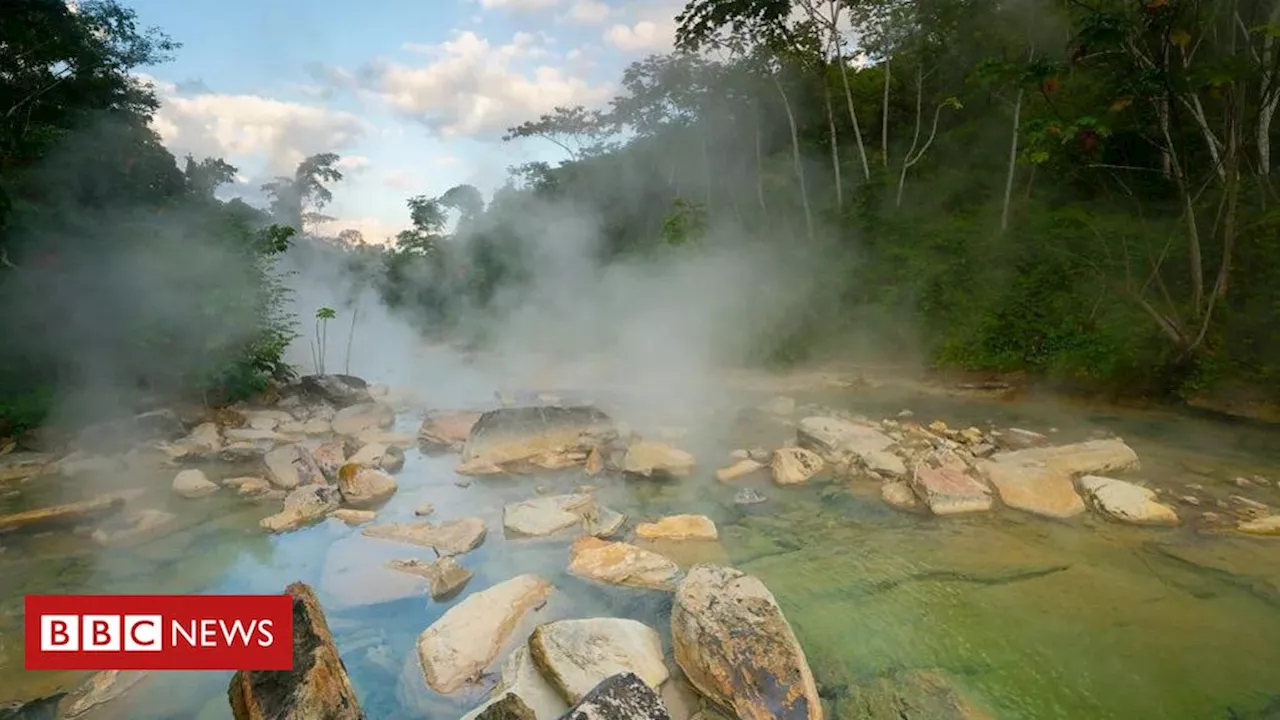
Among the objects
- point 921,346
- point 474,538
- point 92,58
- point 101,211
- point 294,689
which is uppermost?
point 92,58

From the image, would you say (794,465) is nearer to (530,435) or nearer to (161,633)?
Result: (530,435)

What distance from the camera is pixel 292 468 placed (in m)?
5.87

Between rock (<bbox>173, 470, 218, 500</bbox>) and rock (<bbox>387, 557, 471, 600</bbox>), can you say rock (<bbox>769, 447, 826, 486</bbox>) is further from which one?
rock (<bbox>173, 470, 218, 500</bbox>)

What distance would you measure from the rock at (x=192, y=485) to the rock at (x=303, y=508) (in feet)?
3.09

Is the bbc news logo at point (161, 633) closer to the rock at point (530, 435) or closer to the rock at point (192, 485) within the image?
the rock at point (192, 485)

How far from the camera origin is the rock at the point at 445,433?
7.16 meters

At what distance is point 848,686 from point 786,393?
662 centimetres

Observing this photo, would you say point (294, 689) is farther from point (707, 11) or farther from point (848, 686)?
point (707, 11)

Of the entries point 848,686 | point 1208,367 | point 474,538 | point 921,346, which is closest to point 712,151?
point 921,346

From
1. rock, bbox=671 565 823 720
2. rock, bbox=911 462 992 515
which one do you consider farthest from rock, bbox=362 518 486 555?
rock, bbox=911 462 992 515

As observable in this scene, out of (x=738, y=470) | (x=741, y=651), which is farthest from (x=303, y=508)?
(x=741, y=651)

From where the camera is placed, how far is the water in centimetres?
287

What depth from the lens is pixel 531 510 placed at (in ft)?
16.1

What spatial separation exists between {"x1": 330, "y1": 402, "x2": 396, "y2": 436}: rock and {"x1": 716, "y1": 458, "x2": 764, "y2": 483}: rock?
482cm
